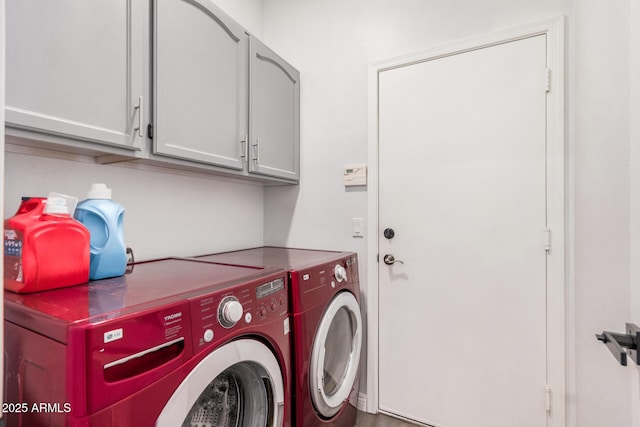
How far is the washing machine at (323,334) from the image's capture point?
1.28 metres

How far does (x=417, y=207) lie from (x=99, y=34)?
5.38ft

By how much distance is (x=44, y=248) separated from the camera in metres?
0.91

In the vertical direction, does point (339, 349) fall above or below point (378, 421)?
above

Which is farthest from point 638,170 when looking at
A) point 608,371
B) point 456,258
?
point 456,258

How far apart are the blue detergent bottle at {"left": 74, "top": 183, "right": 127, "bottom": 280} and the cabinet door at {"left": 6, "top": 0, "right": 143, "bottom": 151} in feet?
0.74

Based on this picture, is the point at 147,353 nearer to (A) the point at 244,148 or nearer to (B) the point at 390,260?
(A) the point at 244,148

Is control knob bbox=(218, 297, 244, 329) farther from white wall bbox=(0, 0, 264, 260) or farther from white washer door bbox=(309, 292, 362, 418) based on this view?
white wall bbox=(0, 0, 264, 260)

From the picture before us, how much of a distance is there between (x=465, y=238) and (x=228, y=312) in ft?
4.40

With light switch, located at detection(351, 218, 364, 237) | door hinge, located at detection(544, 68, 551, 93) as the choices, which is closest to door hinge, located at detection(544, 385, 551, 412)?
light switch, located at detection(351, 218, 364, 237)

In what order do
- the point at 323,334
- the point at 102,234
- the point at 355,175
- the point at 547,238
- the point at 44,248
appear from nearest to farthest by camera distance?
the point at 44,248 < the point at 102,234 < the point at 323,334 < the point at 547,238 < the point at 355,175

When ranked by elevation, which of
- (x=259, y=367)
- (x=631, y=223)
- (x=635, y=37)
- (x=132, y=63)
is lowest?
(x=259, y=367)

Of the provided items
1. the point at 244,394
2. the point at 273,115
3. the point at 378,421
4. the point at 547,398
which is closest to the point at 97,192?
the point at 244,394

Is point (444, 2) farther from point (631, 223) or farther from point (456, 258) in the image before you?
point (631, 223)

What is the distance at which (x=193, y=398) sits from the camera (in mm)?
814
